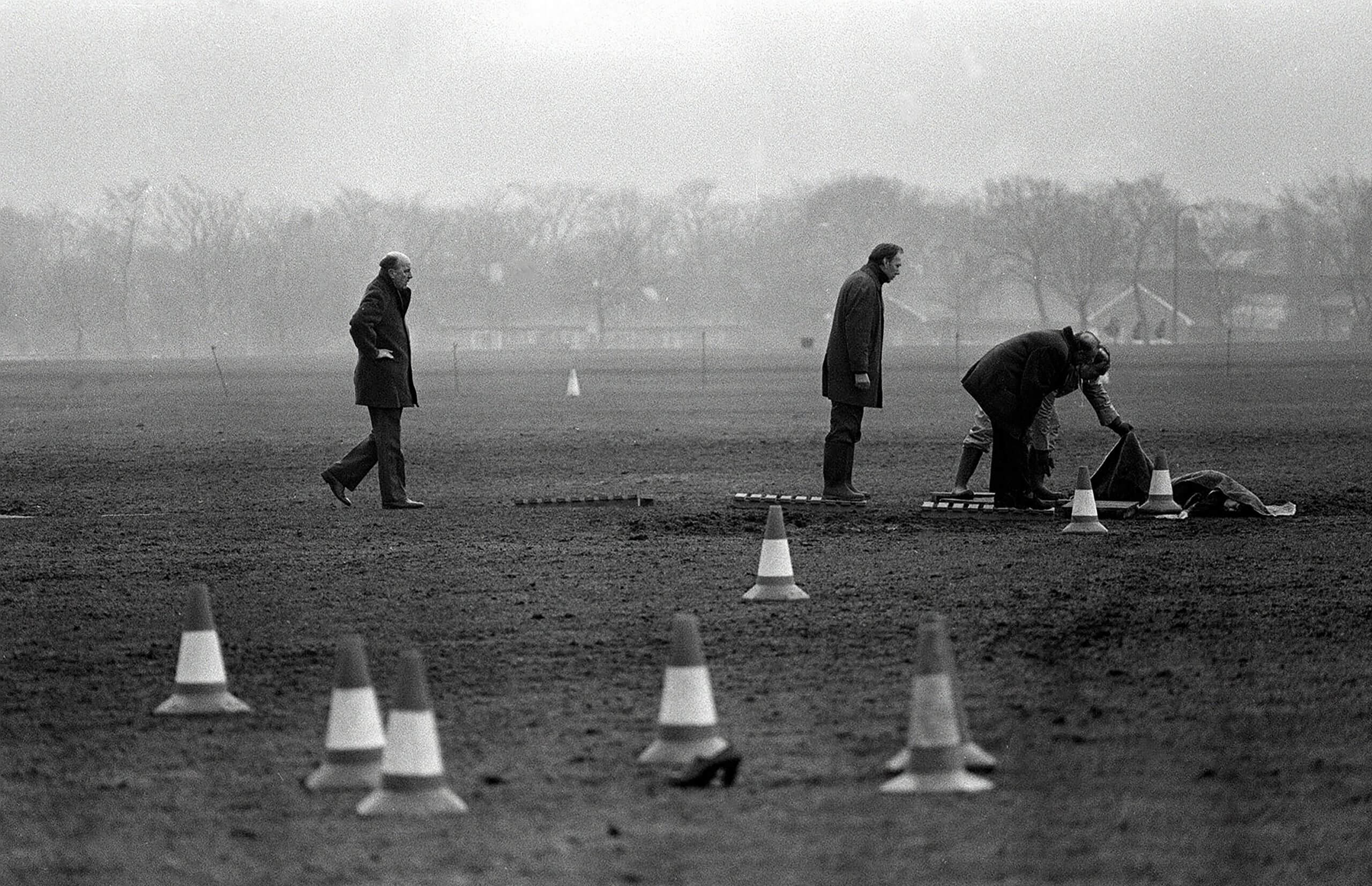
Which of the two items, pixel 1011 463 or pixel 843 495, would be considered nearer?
pixel 1011 463

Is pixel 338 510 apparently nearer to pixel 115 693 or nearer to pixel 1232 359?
pixel 115 693

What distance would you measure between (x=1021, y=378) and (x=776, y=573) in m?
4.81

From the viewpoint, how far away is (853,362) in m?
15.5

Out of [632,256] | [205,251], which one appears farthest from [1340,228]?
[205,251]

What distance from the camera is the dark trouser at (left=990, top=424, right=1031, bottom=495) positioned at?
15.3 metres

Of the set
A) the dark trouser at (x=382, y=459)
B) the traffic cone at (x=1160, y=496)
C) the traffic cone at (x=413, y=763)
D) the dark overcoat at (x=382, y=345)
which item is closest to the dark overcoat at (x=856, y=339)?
the traffic cone at (x=1160, y=496)

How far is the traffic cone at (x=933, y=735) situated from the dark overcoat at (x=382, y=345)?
379 inches

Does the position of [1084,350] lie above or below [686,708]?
above

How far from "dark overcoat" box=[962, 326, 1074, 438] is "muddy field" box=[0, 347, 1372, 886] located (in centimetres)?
86

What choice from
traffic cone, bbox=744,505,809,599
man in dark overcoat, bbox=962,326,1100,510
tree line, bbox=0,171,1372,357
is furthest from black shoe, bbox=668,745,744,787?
tree line, bbox=0,171,1372,357

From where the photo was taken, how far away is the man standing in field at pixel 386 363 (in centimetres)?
1555

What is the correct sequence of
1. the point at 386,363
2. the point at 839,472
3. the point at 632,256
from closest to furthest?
the point at 386,363
the point at 839,472
the point at 632,256

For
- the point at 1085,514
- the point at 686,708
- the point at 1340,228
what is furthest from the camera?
the point at 1340,228

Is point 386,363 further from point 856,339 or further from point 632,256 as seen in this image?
point 632,256
